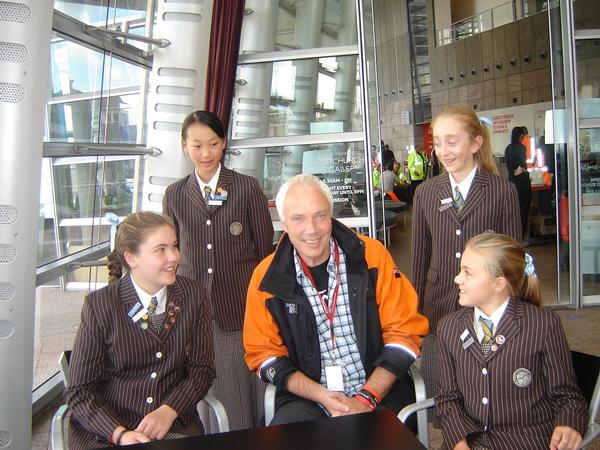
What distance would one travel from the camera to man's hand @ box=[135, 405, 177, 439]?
198 cm

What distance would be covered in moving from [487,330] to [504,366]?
0.44 feet

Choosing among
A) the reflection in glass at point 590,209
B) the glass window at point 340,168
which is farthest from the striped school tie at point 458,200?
the reflection in glass at point 590,209

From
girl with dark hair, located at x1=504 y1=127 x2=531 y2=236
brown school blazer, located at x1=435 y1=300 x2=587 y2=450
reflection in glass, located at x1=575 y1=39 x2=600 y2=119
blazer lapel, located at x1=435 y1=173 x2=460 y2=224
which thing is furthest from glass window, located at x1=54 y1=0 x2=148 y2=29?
girl with dark hair, located at x1=504 y1=127 x2=531 y2=236

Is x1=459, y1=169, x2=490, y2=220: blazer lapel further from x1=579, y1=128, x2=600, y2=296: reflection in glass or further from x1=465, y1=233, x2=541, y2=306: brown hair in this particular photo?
x1=579, y1=128, x2=600, y2=296: reflection in glass

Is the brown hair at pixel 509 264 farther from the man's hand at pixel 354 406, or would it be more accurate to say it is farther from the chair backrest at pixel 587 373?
the man's hand at pixel 354 406

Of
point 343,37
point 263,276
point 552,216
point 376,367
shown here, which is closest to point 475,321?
point 376,367

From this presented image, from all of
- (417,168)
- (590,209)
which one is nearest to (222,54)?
(590,209)

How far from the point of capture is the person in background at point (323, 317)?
7.13 feet

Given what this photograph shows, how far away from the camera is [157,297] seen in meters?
2.16

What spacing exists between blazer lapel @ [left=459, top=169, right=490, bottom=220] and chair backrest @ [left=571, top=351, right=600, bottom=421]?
76 cm

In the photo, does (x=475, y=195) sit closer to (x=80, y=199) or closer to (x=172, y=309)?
(x=172, y=309)

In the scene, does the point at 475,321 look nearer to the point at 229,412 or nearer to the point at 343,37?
the point at 229,412

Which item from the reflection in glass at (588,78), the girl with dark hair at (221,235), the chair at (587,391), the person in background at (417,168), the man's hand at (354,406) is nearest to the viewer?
the chair at (587,391)

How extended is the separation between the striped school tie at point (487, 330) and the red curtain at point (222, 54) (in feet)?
10.3
